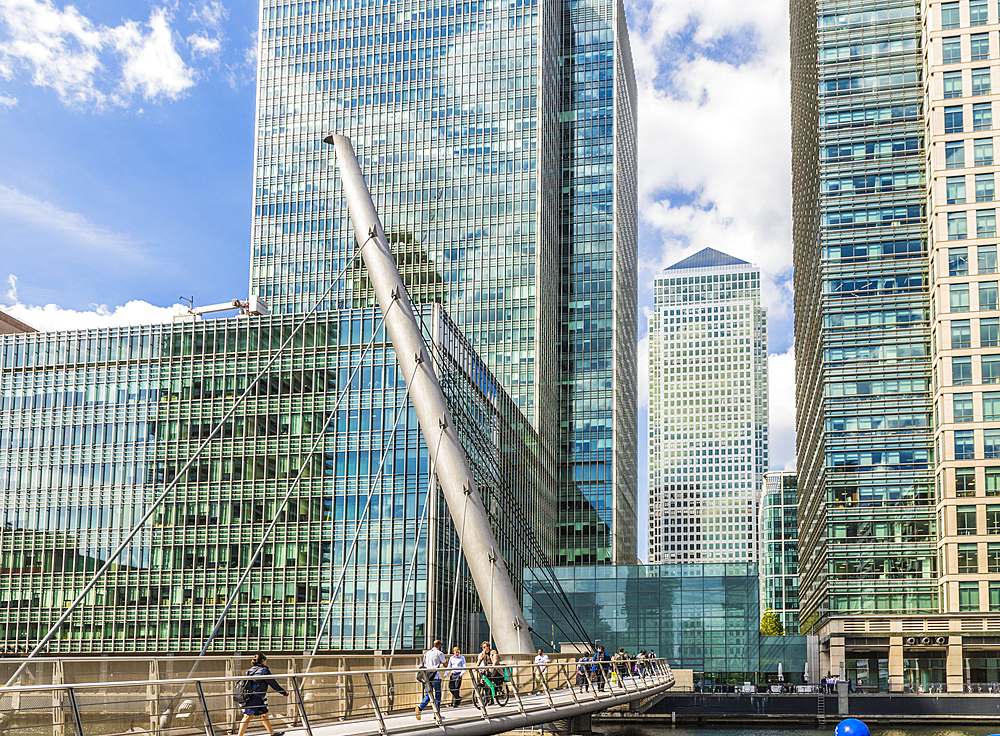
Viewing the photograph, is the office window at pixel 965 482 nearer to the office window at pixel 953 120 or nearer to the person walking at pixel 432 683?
the office window at pixel 953 120

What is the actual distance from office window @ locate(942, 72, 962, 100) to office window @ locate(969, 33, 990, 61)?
2.25 m

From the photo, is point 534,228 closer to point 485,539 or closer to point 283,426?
point 283,426

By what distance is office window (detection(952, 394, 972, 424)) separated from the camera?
3784 inches

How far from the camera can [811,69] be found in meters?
120

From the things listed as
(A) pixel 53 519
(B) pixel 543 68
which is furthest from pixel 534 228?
(A) pixel 53 519

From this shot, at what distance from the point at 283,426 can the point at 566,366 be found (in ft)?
252

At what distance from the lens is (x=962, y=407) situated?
316ft

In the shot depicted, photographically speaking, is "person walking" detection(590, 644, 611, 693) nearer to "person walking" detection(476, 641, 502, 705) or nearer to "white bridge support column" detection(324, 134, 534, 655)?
"white bridge support column" detection(324, 134, 534, 655)

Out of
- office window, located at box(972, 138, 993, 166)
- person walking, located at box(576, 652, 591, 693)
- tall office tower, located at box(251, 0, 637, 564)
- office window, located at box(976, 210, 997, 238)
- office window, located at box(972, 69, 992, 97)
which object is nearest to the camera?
person walking, located at box(576, 652, 591, 693)

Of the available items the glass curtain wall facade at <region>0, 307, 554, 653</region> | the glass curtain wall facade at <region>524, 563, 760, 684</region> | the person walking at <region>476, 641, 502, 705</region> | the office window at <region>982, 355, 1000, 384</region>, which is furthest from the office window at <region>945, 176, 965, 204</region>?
the person walking at <region>476, 641, 502, 705</region>

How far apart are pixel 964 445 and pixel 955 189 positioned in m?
22.3

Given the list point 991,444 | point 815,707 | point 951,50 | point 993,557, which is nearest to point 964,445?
→ point 991,444

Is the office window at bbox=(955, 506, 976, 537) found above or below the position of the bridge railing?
above

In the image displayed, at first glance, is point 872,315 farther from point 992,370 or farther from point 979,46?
point 979,46
